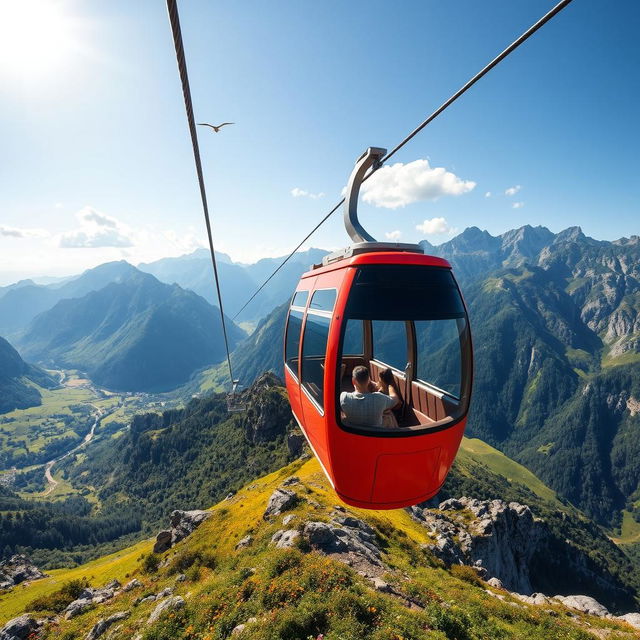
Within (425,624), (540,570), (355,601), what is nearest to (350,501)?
(355,601)

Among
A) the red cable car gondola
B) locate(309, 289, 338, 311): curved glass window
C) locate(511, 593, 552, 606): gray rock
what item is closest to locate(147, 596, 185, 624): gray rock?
the red cable car gondola

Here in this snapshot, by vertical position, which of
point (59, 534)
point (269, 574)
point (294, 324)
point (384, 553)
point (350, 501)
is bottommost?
point (59, 534)

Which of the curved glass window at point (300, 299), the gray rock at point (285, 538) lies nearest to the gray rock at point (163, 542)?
the gray rock at point (285, 538)

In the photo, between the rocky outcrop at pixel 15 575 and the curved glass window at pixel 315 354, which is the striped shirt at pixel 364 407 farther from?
the rocky outcrop at pixel 15 575

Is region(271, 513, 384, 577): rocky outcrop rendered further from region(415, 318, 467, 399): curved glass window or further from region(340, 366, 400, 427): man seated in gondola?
region(340, 366, 400, 427): man seated in gondola

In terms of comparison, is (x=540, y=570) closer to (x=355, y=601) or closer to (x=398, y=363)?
(x=355, y=601)
